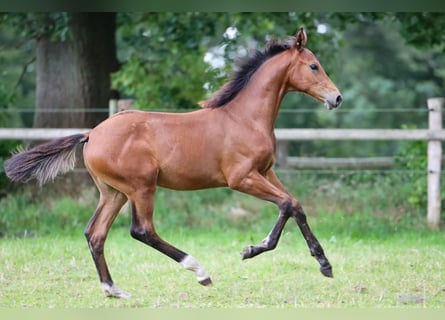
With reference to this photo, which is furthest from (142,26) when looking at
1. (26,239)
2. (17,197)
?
(26,239)

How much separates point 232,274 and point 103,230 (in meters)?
1.41

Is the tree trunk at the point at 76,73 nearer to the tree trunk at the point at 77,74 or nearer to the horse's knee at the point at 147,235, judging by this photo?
the tree trunk at the point at 77,74

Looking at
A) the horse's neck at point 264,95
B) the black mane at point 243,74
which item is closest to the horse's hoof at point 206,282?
the horse's neck at point 264,95

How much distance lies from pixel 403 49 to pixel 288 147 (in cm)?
589

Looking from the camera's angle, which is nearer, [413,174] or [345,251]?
[345,251]

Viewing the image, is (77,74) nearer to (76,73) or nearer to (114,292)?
(76,73)

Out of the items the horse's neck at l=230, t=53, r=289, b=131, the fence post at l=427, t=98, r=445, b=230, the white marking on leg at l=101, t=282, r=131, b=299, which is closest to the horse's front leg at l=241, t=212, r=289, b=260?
the horse's neck at l=230, t=53, r=289, b=131

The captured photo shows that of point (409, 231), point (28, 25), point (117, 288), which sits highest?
point (28, 25)

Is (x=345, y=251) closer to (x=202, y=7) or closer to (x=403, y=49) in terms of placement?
(x=202, y=7)

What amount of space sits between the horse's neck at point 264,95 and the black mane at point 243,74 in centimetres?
5

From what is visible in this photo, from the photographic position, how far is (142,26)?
13.3 metres

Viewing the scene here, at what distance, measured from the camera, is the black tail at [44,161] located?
6.03m

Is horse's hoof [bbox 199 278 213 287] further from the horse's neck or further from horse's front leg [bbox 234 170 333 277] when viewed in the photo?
the horse's neck

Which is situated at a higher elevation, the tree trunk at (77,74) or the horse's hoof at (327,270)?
the tree trunk at (77,74)
